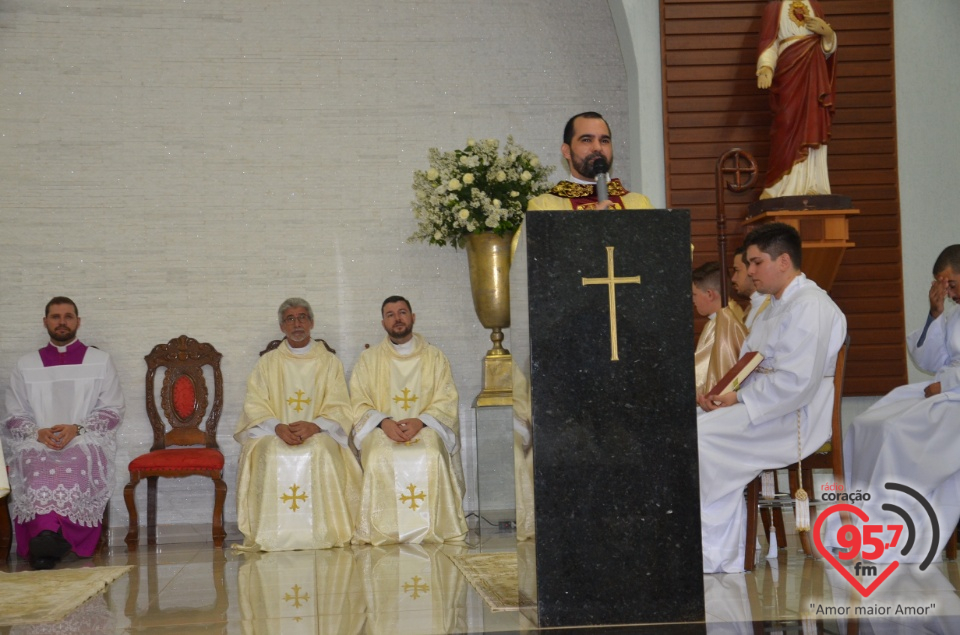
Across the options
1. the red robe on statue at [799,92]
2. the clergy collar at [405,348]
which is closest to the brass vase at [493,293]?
the clergy collar at [405,348]

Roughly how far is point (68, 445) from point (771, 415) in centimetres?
508

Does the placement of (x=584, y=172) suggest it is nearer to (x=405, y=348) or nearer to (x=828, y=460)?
(x=828, y=460)

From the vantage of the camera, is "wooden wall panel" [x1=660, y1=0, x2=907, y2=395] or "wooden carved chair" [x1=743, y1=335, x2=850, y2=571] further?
"wooden wall panel" [x1=660, y1=0, x2=907, y2=395]

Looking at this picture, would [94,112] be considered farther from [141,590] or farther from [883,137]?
[883,137]

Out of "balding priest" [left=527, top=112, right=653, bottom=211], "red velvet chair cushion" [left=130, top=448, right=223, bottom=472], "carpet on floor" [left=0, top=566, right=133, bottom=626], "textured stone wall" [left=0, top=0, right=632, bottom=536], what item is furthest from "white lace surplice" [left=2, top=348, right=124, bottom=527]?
"balding priest" [left=527, top=112, right=653, bottom=211]

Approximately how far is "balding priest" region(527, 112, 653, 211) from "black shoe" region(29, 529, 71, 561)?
435 centimetres

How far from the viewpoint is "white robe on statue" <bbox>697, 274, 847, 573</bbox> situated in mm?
5305

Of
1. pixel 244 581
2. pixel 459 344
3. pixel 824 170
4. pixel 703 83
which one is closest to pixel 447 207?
pixel 459 344

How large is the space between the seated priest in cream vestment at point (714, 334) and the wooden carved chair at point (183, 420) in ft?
12.4

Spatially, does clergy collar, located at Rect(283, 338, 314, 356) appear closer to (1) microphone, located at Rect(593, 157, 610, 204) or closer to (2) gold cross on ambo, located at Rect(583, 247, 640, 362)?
(1) microphone, located at Rect(593, 157, 610, 204)

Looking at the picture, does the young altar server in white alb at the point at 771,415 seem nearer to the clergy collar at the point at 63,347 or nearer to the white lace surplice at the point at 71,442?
the white lace surplice at the point at 71,442

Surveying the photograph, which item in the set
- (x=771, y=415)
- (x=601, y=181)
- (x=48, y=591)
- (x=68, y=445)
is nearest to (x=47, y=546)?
(x=68, y=445)

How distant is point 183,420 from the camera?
27.7ft

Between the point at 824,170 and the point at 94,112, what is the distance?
6.10 m
